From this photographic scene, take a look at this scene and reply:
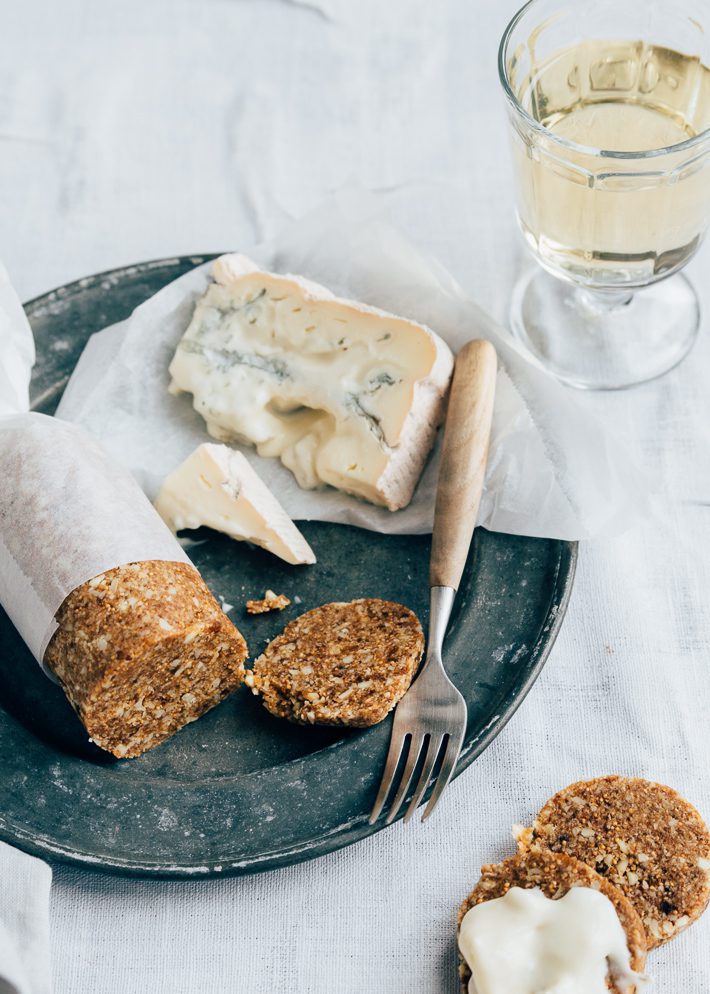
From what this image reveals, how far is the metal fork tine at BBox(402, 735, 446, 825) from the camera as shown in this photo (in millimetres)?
1665

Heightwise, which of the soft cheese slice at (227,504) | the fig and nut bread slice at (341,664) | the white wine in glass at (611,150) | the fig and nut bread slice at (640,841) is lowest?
the fig and nut bread slice at (640,841)

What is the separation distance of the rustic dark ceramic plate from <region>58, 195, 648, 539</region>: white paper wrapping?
0.22ft

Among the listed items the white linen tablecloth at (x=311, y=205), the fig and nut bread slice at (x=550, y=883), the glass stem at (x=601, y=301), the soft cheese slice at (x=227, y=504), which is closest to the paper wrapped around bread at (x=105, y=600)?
the soft cheese slice at (x=227, y=504)

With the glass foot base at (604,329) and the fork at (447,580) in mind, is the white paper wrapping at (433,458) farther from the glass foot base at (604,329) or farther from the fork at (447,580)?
the glass foot base at (604,329)

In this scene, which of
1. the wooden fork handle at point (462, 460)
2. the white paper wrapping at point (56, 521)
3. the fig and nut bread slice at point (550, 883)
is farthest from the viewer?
the wooden fork handle at point (462, 460)

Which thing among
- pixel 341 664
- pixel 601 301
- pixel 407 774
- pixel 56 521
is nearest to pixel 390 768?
pixel 407 774

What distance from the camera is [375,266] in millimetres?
2283

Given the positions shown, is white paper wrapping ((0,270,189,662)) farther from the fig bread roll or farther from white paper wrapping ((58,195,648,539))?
white paper wrapping ((58,195,648,539))

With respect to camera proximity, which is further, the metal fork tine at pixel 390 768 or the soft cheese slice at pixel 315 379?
the soft cheese slice at pixel 315 379

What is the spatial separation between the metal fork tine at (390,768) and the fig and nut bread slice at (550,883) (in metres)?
0.17

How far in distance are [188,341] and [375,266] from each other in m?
0.40

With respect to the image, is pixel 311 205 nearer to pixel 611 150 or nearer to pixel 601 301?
pixel 601 301

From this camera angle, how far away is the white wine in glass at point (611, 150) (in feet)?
6.31

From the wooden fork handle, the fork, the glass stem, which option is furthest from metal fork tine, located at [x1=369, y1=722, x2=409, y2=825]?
the glass stem
